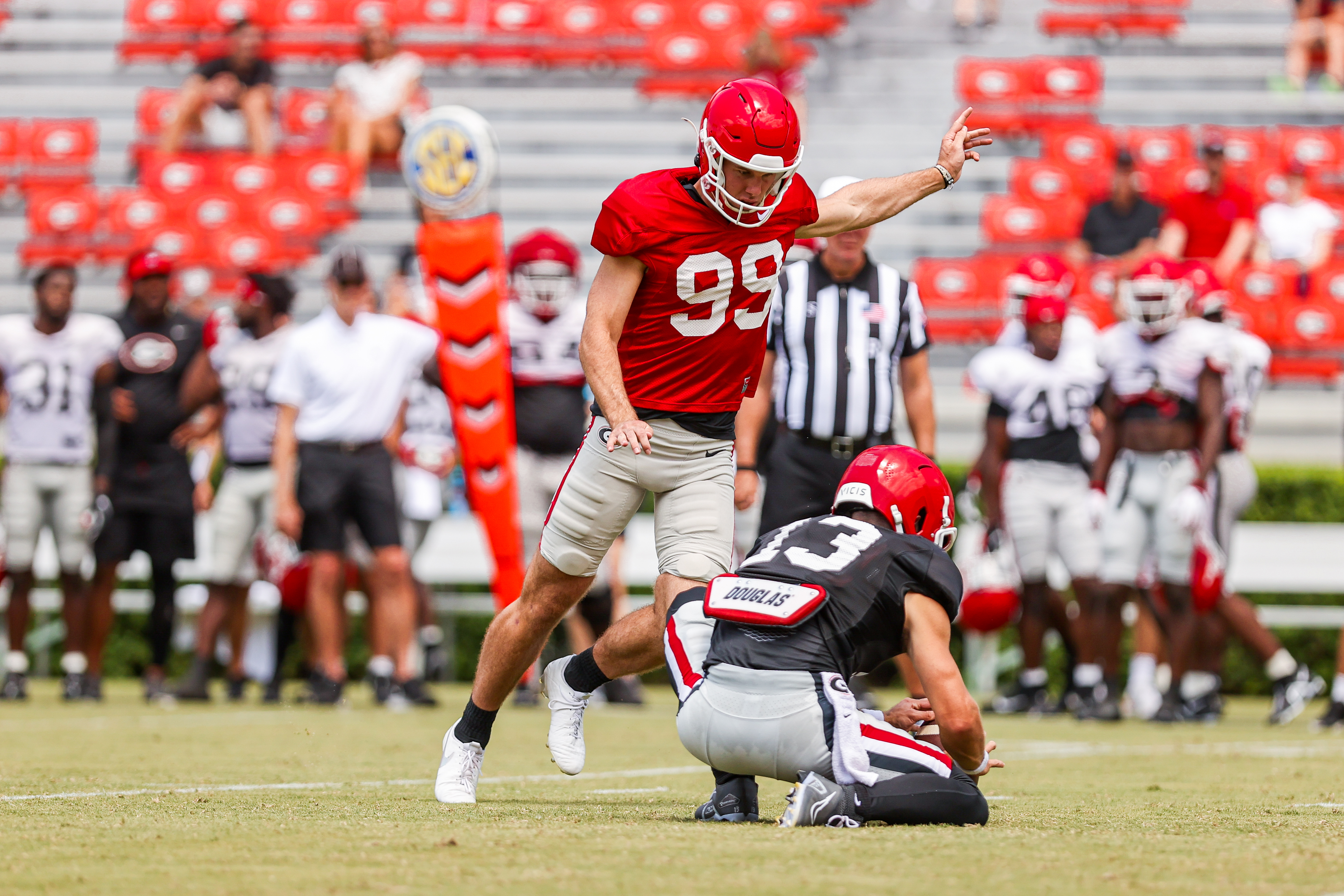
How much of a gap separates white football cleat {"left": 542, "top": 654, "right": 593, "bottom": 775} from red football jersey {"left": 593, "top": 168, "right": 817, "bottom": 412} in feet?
2.55

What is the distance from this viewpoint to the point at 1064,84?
18188mm

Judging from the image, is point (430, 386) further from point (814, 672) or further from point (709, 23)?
point (709, 23)

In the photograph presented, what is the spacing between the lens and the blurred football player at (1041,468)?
10086 millimetres

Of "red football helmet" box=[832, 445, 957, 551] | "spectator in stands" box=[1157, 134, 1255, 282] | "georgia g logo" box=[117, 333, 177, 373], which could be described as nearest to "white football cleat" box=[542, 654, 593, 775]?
"red football helmet" box=[832, 445, 957, 551]

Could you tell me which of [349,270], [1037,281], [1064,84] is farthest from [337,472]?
[1064,84]

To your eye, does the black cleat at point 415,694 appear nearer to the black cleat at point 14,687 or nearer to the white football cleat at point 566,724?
the black cleat at point 14,687

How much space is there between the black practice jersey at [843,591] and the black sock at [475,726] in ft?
2.80

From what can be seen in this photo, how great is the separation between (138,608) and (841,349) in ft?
22.3

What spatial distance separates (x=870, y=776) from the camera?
14.1 ft

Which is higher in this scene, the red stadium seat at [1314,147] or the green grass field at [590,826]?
the red stadium seat at [1314,147]

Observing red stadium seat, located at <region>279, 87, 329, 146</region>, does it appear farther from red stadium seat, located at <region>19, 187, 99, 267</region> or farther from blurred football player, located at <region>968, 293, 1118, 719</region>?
blurred football player, located at <region>968, 293, 1118, 719</region>

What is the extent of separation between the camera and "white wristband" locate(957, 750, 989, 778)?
4.36 m

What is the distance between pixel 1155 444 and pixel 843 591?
19.3ft

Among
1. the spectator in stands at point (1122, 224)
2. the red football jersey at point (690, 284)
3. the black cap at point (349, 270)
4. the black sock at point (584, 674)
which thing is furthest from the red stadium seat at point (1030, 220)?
the black sock at point (584, 674)
